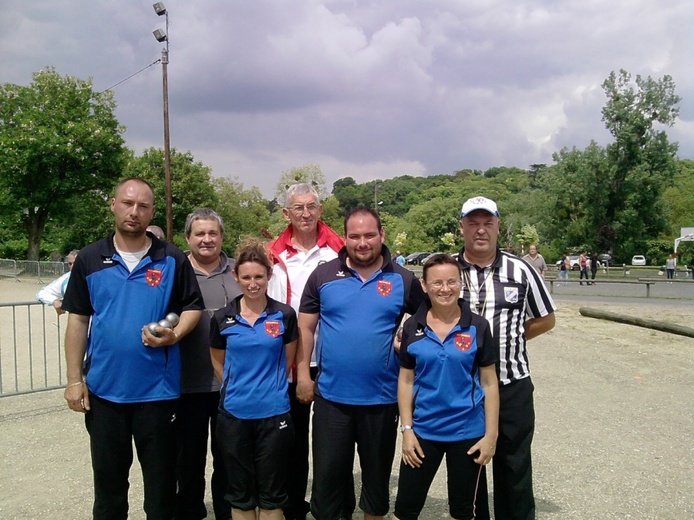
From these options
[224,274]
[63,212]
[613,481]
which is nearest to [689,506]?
[613,481]

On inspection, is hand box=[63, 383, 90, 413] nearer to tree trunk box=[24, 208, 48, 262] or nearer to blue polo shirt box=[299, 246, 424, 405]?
blue polo shirt box=[299, 246, 424, 405]

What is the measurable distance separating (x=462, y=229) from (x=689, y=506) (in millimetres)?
2800

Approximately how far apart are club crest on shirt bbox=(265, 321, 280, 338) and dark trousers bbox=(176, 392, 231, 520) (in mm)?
703

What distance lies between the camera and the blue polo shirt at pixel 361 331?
313 centimetres

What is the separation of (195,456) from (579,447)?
12.2 feet

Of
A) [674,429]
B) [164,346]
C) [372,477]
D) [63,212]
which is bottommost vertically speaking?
[674,429]

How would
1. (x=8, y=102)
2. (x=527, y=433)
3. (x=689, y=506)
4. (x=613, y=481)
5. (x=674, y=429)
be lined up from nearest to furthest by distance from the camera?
(x=527, y=433) < (x=689, y=506) < (x=613, y=481) < (x=674, y=429) < (x=8, y=102)

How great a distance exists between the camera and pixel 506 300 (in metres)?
3.16

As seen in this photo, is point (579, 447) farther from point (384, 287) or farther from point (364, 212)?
point (364, 212)

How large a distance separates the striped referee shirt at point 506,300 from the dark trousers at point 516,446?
0.30 feet

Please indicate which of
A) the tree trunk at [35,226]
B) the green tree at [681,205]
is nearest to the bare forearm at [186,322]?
the tree trunk at [35,226]

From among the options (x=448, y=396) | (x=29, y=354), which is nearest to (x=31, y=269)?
(x=29, y=354)

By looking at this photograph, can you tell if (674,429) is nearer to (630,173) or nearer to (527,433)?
(527,433)

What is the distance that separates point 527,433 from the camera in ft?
10.4
